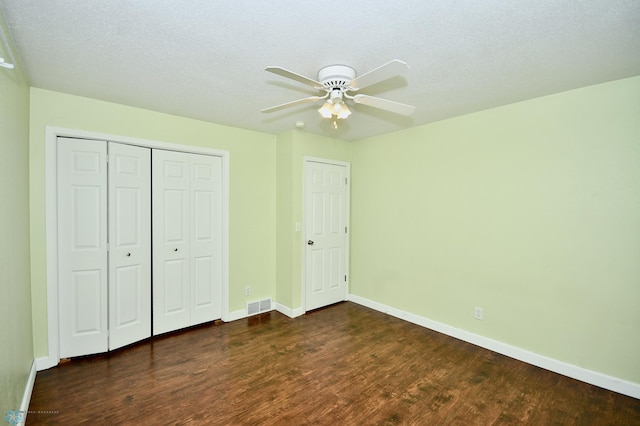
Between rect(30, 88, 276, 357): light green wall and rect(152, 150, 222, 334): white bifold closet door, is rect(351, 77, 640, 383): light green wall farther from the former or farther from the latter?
rect(152, 150, 222, 334): white bifold closet door

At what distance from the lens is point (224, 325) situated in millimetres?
3453

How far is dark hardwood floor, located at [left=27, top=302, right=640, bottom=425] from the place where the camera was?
6.48 feet

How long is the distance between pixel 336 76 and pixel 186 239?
96.8 inches

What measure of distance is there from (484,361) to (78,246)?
3911 mm

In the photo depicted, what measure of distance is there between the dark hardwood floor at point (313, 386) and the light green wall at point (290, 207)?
764 mm

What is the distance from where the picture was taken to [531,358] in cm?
264

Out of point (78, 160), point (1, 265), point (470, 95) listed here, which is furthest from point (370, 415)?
point (78, 160)

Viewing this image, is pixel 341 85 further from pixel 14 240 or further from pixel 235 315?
pixel 235 315

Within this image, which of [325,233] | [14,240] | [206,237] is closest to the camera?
[14,240]

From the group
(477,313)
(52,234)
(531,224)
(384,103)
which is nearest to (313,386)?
(477,313)

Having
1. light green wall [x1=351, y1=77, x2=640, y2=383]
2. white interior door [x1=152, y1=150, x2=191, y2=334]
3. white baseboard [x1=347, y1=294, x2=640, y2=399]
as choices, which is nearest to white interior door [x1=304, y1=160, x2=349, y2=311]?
light green wall [x1=351, y1=77, x2=640, y2=383]

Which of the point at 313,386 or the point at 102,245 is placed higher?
the point at 102,245

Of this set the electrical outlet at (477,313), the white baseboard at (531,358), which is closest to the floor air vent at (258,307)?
the white baseboard at (531,358)

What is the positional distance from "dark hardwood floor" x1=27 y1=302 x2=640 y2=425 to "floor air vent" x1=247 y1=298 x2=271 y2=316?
23.2 inches
